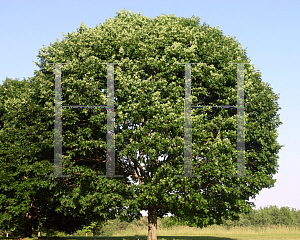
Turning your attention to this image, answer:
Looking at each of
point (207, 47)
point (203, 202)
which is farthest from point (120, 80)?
point (203, 202)

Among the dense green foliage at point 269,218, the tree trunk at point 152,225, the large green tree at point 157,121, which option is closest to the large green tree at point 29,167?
the large green tree at point 157,121

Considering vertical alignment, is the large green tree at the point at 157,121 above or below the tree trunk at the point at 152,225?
above

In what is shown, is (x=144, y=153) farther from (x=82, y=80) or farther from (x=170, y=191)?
(x=82, y=80)

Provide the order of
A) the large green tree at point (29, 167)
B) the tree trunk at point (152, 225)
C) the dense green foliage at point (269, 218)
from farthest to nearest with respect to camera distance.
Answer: the dense green foliage at point (269, 218)
the tree trunk at point (152, 225)
the large green tree at point (29, 167)

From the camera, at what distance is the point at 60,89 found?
78.8 feet

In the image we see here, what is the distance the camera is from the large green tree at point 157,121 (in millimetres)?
22391

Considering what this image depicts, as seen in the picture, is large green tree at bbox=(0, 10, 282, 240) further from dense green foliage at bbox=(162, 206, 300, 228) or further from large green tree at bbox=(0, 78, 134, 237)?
dense green foliage at bbox=(162, 206, 300, 228)

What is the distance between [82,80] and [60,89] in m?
2.09

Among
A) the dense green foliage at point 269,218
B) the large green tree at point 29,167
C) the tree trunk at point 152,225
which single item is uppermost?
the large green tree at point 29,167

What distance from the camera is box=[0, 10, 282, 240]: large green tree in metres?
22.4

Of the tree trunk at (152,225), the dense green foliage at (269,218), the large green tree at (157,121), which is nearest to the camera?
the large green tree at (157,121)

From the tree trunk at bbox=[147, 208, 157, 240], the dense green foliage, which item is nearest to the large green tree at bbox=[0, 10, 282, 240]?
the tree trunk at bbox=[147, 208, 157, 240]

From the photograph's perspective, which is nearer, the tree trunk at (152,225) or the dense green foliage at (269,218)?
the tree trunk at (152,225)

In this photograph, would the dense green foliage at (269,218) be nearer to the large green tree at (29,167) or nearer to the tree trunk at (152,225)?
the tree trunk at (152,225)
